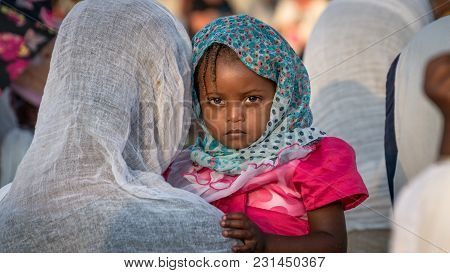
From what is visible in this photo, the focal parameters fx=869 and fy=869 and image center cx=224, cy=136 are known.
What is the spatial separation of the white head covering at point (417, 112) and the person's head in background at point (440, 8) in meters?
0.24

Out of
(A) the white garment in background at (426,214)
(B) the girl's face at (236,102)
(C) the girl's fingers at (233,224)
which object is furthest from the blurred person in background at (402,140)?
(C) the girl's fingers at (233,224)

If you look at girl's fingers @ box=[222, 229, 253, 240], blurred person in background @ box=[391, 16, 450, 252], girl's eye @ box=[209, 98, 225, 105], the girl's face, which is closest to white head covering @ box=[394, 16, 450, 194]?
blurred person in background @ box=[391, 16, 450, 252]

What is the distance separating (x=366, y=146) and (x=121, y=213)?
125 cm

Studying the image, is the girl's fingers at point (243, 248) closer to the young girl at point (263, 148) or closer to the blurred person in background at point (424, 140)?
the young girl at point (263, 148)

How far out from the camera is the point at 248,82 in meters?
2.19

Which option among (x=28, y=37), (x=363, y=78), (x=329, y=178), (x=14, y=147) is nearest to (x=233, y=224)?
(x=329, y=178)

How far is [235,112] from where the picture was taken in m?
2.18

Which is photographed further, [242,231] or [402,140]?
[402,140]

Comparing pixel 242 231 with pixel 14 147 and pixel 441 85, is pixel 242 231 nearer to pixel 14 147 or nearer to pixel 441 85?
pixel 441 85

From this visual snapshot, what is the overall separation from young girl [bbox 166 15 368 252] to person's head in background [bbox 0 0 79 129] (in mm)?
389

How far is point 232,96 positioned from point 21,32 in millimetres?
618

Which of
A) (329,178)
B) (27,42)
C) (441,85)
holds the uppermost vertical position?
(27,42)
